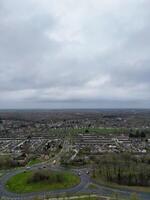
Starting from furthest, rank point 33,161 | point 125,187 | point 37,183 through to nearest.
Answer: point 33,161, point 37,183, point 125,187

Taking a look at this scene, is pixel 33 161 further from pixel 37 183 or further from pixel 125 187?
pixel 125 187

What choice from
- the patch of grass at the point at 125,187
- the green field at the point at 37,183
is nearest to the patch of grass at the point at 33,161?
the green field at the point at 37,183

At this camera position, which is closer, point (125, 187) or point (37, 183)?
point (125, 187)

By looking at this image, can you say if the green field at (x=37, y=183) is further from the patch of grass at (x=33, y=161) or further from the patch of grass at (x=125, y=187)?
the patch of grass at (x=33, y=161)

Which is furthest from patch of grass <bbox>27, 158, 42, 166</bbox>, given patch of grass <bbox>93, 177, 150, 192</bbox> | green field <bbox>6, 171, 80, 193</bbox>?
patch of grass <bbox>93, 177, 150, 192</bbox>

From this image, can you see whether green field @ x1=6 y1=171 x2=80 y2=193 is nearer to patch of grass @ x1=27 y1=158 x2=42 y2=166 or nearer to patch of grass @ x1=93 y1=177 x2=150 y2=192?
patch of grass @ x1=93 y1=177 x2=150 y2=192

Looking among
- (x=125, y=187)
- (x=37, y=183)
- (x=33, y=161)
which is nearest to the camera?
(x=125, y=187)

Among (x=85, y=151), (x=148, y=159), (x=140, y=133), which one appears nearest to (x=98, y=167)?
(x=148, y=159)

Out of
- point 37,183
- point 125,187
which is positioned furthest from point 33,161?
point 125,187
